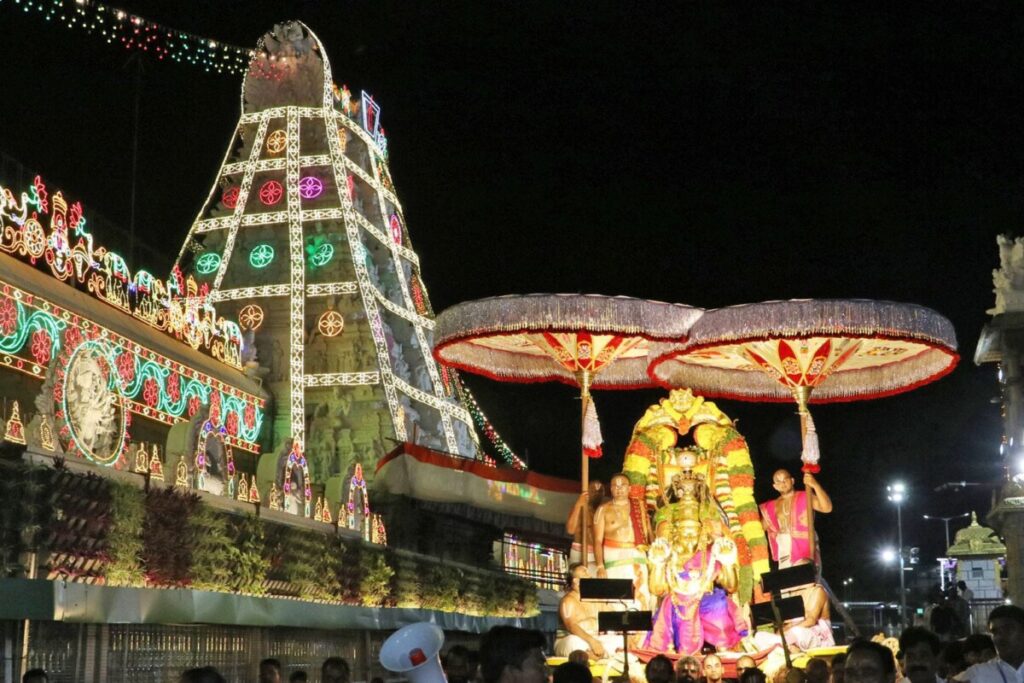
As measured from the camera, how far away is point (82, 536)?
1492 centimetres

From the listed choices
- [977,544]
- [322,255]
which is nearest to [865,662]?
[977,544]

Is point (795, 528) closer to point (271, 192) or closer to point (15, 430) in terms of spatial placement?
point (15, 430)

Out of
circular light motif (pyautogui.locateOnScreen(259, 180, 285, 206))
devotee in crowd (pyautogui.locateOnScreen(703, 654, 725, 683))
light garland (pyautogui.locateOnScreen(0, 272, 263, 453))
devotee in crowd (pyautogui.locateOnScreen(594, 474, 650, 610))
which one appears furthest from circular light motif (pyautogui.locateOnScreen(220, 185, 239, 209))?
devotee in crowd (pyautogui.locateOnScreen(703, 654, 725, 683))

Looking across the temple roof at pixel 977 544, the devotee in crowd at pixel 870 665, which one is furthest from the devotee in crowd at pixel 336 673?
the temple roof at pixel 977 544

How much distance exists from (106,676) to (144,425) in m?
15.3

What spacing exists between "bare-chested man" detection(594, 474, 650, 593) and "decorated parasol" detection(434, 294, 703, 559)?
1.46ft

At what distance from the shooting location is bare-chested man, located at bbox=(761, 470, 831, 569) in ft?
63.0

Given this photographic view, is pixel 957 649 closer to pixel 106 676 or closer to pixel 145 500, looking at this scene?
pixel 106 676

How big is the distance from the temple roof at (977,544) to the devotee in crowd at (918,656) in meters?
30.3

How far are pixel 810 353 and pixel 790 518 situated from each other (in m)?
2.56

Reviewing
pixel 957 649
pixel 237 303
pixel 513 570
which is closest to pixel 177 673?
pixel 957 649

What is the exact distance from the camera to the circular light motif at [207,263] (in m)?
42.1

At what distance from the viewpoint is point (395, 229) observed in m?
45.7

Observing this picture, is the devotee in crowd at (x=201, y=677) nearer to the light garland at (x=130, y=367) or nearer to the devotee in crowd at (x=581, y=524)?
the light garland at (x=130, y=367)
